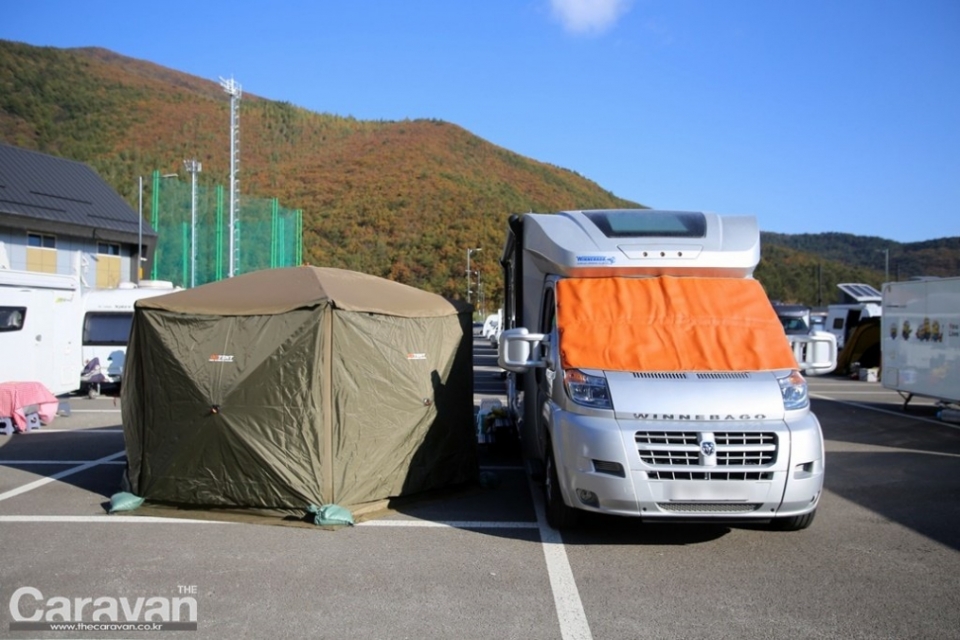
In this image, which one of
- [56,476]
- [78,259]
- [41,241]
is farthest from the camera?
[78,259]

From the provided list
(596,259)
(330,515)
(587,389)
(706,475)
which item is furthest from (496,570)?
(596,259)

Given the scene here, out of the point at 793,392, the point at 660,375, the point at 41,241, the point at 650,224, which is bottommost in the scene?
the point at 793,392

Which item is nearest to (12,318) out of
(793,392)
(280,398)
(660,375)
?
(280,398)

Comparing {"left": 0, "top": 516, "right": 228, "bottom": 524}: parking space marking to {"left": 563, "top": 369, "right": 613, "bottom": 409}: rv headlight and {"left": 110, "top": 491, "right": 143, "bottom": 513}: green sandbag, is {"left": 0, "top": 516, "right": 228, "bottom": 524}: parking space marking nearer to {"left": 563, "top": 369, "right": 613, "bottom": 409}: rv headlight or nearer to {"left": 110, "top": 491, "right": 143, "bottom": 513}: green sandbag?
{"left": 110, "top": 491, "right": 143, "bottom": 513}: green sandbag

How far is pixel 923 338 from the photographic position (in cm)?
1494

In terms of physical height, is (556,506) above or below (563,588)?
above

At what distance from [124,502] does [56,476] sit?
2244 mm

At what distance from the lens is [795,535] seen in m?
6.87

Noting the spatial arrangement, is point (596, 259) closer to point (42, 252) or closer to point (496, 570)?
point (496, 570)

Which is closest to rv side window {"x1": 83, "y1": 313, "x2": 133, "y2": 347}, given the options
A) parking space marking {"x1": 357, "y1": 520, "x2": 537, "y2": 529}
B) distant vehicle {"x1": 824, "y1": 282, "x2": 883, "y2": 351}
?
parking space marking {"x1": 357, "y1": 520, "x2": 537, "y2": 529}

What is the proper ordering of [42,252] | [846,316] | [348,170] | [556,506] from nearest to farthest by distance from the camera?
[556,506]
[846,316]
[42,252]
[348,170]

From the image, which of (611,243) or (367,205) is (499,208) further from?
(611,243)

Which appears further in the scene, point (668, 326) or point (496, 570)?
point (668, 326)

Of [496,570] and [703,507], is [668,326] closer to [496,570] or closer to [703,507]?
[703,507]
